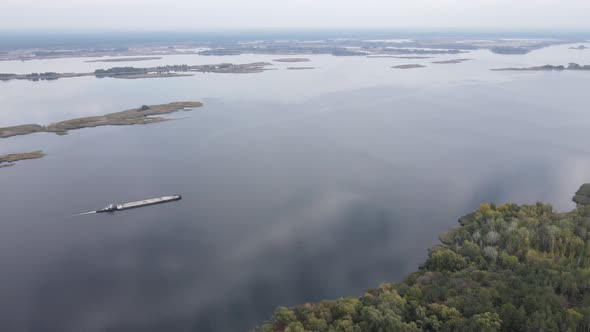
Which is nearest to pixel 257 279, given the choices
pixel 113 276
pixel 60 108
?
pixel 113 276

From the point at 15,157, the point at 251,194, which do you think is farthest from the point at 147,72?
the point at 251,194

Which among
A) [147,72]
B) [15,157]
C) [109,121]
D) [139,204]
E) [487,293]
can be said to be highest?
[147,72]

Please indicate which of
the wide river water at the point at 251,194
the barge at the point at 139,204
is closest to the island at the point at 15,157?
the wide river water at the point at 251,194

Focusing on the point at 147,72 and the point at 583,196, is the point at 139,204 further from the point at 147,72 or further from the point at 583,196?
the point at 147,72

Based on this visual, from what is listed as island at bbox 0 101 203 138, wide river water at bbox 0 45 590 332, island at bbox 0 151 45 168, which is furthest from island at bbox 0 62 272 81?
island at bbox 0 151 45 168

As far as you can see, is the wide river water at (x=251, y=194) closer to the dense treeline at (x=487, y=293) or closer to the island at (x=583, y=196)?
the island at (x=583, y=196)

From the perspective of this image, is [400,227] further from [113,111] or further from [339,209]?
[113,111]
